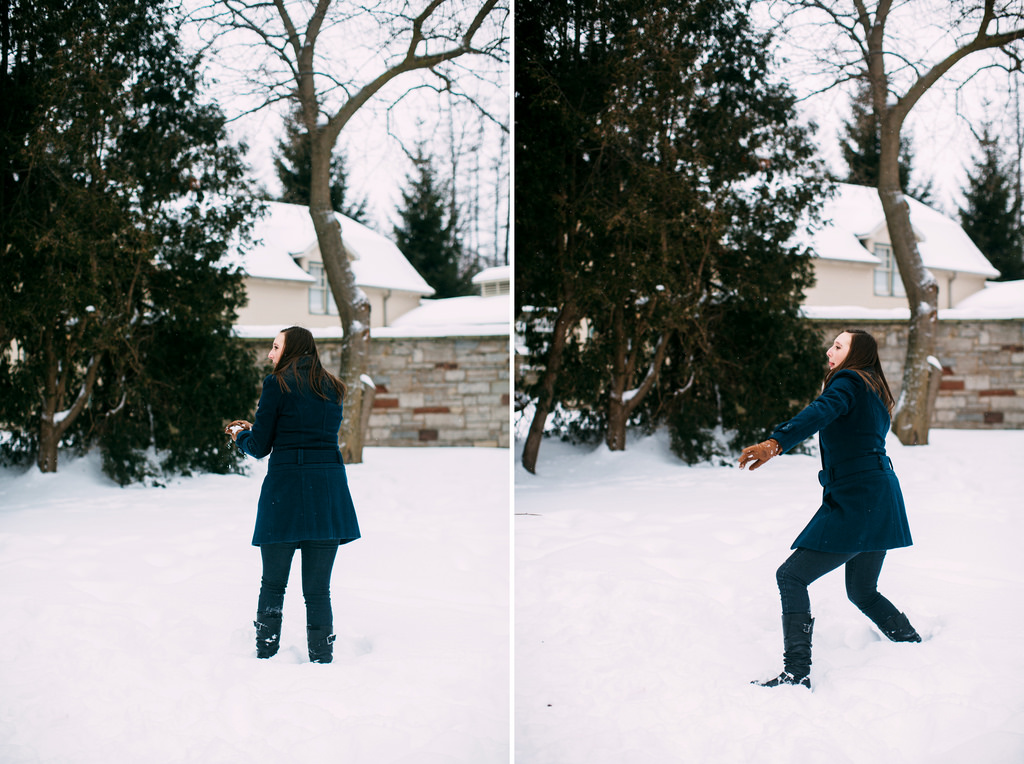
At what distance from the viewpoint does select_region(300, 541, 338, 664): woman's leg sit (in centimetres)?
192

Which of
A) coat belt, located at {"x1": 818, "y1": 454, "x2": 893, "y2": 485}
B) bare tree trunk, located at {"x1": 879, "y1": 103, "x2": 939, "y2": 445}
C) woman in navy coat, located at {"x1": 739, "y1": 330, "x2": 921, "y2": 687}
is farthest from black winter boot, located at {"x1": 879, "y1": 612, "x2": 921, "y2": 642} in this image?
bare tree trunk, located at {"x1": 879, "y1": 103, "x2": 939, "y2": 445}

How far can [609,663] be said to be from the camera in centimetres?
203

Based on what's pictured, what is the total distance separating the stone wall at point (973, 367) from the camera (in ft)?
7.30

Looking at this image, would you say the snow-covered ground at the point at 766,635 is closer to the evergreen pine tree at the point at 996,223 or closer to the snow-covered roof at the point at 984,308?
the snow-covered roof at the point at 984,308

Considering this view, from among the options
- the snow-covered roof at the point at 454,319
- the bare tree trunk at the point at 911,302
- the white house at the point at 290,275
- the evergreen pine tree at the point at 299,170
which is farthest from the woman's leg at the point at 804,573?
the evergreen pine tree at the point at 299,170

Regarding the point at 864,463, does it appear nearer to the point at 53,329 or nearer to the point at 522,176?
the point at 522,176

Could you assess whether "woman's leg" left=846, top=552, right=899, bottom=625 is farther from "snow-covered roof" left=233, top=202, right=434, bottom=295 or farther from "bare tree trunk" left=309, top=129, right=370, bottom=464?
"snow-covered roof" left=233, top=202, right=434, bottom=295

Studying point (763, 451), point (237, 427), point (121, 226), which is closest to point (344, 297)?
point (237, 427)

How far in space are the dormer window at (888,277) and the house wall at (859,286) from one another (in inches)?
0.6

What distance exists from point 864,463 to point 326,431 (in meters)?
1.24

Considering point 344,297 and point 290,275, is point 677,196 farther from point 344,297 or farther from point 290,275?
point 290,275

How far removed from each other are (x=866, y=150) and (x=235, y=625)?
7.37 feet

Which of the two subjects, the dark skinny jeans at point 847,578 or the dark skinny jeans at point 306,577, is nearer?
the dark skinny jeans at point 847,578

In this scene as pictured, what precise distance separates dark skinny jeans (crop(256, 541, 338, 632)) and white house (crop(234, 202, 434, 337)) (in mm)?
588
